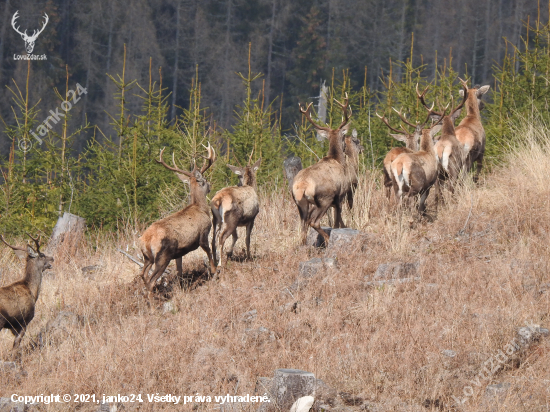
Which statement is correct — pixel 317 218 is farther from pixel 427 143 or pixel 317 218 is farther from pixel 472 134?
pixel 472 134

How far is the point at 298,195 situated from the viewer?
917 cm

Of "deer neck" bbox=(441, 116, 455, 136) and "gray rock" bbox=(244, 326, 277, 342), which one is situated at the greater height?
"deer neck" bbox=(441, 116, 455, 136)

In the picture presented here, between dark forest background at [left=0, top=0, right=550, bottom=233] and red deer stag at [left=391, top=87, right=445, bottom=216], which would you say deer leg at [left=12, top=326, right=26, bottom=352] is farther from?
dark forest background at [left=0, top=0, right=550, bottom=233]

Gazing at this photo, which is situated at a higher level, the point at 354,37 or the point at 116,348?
the point at 354,37

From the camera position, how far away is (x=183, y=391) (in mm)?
Answer: 5918

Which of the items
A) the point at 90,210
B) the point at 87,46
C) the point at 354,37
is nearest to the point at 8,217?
the point at 90,210

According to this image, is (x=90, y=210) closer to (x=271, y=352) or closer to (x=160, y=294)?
(x=160, y=294)

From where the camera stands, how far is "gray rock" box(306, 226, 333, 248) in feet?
32.2

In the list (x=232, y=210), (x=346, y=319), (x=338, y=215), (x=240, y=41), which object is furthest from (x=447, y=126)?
(x=240, y=41)

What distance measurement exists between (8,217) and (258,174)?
493 centimetres

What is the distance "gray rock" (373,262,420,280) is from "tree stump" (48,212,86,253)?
530cm

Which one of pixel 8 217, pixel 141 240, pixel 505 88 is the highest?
pixel 505 88

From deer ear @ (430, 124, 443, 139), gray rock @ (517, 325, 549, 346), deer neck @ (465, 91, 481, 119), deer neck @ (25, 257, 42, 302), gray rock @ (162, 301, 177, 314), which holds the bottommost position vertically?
gray rock @ (162, 301, 177, 314)

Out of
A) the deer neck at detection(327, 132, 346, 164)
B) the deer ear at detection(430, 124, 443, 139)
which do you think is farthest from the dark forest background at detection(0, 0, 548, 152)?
the deer neck at detection(327, 132, 346, 164)
